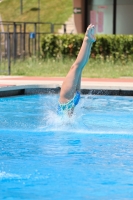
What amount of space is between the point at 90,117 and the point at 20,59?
9.43m

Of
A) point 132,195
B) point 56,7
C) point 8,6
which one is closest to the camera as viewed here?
point 132,195

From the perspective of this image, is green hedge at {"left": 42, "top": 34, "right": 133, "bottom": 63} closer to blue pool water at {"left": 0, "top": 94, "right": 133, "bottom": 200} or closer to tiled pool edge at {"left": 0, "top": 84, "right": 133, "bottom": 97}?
tiled pool edge at {"left": 0, "top": 84, "right": 133, "bottom": 97}

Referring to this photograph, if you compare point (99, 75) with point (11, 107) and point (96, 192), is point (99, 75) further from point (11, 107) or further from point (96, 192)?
point (96, 192)

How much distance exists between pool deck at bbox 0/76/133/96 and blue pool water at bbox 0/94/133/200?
117cm

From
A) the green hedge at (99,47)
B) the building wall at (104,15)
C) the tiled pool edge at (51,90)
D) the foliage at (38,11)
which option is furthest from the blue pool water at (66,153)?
the foliage at (38,11)

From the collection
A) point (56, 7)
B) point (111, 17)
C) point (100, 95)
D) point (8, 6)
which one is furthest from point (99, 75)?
point (8, 6)

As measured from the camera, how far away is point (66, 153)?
851 centimetres

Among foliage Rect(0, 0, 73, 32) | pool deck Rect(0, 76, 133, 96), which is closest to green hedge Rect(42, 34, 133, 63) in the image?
pool deck Rect(0, 76, 133, 96)

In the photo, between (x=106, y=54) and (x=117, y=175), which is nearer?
(x=117, y=175)

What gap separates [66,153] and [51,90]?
21.4 ft

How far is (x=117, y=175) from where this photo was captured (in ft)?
23.6

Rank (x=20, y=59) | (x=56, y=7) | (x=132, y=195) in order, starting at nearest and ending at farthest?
(x=132, y=195), (x=20, y=59), (x=56, y=7)

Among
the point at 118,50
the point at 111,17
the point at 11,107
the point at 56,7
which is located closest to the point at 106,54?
the point at 118,50

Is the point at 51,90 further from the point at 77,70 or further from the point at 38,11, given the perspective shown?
the point at 38,11
